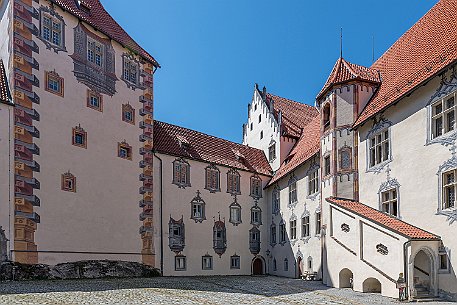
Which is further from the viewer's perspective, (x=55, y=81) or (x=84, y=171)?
(x=84, y=171)

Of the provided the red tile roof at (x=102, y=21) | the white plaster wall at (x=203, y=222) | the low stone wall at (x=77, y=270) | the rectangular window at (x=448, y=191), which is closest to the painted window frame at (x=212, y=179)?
the white plaster wall at (x=203, y=222)

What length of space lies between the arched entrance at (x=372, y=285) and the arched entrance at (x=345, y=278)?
2.48 m

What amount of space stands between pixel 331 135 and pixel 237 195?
12290 millimetres

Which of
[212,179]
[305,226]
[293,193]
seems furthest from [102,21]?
[305,226]

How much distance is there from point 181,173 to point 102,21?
10715mm

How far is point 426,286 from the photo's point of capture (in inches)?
726

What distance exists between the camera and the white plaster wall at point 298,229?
96.4ft

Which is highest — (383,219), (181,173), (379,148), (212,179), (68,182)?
(379,148)

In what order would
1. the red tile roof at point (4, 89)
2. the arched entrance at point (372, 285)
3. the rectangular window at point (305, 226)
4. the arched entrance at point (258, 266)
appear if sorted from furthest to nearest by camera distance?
the arched entrance at point (258, 266) < the rectangular window at point (305, 226) < the red tile roof at point (4, 89) < the arched entrance at point (372, 285)

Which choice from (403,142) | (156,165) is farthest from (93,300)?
(156,165)

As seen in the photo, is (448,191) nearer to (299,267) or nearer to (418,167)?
(418,167)

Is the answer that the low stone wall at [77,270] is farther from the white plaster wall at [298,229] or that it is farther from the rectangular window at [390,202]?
the rectangular window at [390,202]

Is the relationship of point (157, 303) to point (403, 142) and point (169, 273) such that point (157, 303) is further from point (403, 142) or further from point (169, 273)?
point (169, 273)

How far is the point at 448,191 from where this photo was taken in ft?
59.3
